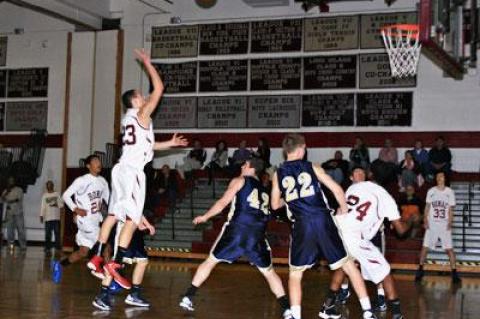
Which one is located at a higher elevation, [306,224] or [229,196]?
[229,196]

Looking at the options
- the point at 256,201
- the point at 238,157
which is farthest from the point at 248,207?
the point at 238,157

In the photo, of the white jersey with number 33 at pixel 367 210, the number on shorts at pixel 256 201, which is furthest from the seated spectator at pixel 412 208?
the number on shorts at pixel 256 201

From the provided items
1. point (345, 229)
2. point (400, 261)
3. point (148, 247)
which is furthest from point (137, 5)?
point (345, 229)

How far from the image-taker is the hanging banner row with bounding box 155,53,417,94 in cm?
2142

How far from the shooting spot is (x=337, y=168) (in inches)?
791

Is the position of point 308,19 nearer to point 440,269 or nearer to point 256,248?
point 440,269

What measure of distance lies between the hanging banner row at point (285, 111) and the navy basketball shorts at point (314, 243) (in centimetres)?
1411

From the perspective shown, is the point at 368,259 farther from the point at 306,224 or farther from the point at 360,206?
the point at 306,224

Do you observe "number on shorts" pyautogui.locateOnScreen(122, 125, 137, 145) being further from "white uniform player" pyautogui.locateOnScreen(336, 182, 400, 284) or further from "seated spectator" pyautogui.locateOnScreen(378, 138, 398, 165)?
"seated spectator" pyautogui.locateOnScreen(378, 138, 398, 165)

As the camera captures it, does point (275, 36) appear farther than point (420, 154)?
Yes

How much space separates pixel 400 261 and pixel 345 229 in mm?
9254

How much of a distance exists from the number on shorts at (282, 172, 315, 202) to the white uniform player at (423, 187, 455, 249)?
816 cm

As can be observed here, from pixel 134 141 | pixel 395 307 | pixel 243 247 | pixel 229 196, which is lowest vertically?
pixel 395 307

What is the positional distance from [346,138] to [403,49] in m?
5.50
